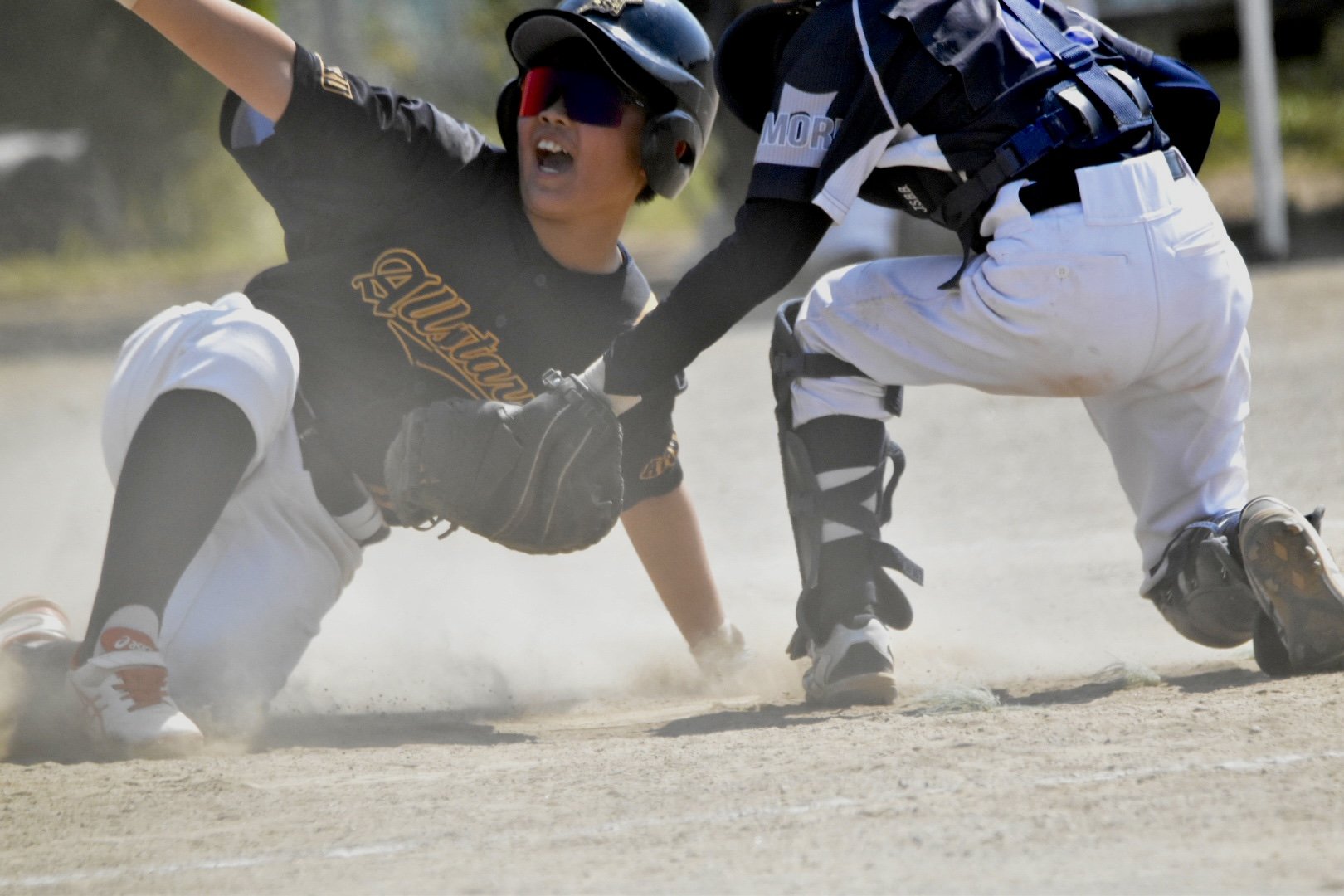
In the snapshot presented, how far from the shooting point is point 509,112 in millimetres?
3338

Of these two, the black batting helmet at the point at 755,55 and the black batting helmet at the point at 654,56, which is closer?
the black batting helmet at the point at 755,55

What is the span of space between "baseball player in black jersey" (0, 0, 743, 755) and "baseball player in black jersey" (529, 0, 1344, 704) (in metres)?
0.33

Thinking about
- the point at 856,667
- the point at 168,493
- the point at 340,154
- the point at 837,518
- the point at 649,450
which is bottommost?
the point at 856,667

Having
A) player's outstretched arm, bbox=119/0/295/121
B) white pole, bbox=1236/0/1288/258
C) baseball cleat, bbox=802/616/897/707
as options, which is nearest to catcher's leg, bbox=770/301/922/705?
baseball cleat, bbox=802/616/897/707

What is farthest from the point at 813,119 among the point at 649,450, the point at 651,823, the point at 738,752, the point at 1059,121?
the point at 651,823

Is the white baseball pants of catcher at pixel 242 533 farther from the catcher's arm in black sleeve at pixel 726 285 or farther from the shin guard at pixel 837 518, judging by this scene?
the shin guard at pixel 837 518

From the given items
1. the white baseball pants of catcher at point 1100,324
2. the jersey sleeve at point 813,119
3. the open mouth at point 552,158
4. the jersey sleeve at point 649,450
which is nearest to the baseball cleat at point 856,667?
the white baseball pants of catcher at point 1100,324

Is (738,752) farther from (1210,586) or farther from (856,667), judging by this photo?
(1210,586)

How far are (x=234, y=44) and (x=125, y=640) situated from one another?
3.57ft

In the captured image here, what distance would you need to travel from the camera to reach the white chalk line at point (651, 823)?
6.85 feet

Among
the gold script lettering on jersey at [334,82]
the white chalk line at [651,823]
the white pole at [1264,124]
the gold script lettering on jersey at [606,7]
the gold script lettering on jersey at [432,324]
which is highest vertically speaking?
the white pole at [1264,124]

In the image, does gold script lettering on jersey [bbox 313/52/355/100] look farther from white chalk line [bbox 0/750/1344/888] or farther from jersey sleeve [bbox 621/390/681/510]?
white chalk line [bbox 0/750/1344/888]

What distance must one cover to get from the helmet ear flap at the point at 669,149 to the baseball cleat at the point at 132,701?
52.8 inches

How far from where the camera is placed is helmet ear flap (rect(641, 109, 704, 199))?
3180 millimetres
